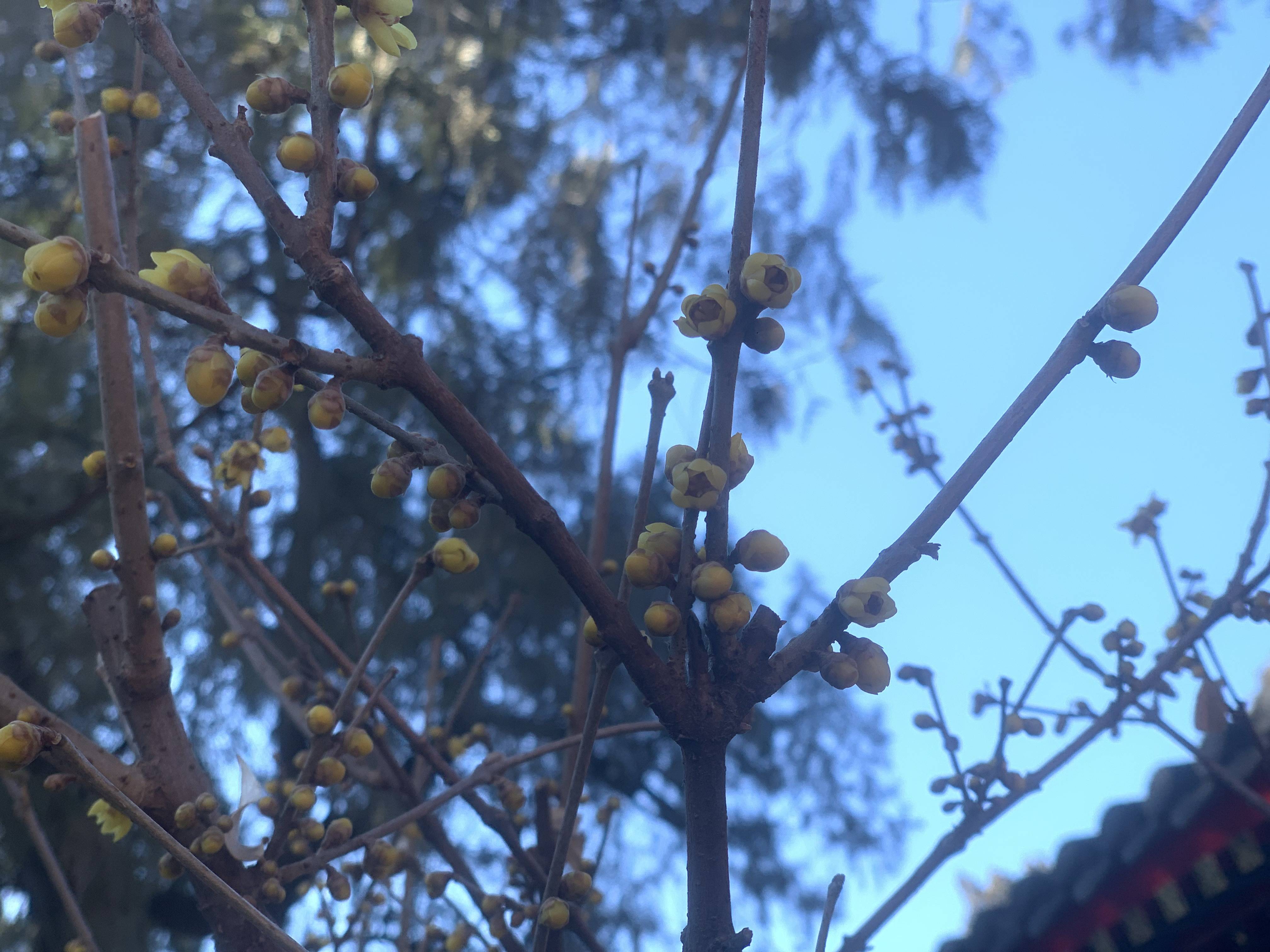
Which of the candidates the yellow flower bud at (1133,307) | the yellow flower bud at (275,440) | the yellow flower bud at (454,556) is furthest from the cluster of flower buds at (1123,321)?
the yellow flower bud at (275,440)

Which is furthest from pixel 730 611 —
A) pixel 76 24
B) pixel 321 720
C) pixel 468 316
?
pixel 468 316

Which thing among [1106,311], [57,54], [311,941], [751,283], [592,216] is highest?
[592,216]

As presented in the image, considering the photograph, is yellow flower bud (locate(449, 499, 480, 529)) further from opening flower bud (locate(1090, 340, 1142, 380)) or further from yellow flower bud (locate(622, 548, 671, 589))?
opening flower bud (locate(1090, 340, 1142, 380))

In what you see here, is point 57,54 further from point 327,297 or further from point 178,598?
point 178,598

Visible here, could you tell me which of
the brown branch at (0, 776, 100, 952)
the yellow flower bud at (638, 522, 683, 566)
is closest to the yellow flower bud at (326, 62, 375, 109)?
the yellow flower bud at (638, 522, 683, 566)

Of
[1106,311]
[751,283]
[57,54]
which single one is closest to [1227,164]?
[1106,311]

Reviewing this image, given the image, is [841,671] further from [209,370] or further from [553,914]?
[209,370]
